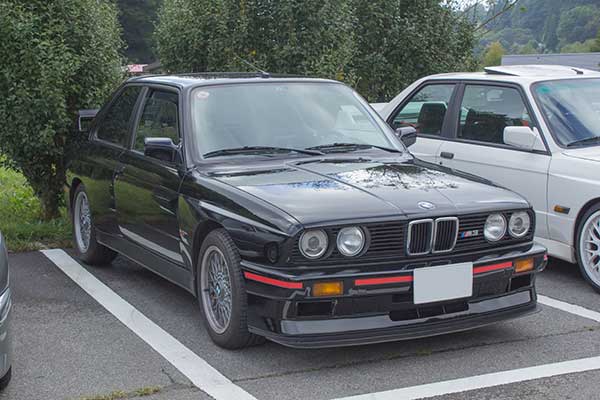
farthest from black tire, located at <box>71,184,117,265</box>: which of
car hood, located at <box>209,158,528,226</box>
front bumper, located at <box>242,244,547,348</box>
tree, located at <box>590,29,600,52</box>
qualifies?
tree, located at <box>590,29,600,52</box>

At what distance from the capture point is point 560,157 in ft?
22.2

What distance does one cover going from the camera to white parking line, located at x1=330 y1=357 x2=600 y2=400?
436 centimetres

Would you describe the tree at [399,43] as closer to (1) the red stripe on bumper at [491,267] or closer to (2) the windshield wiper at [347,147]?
(2) the windshield wiper at [347,147]

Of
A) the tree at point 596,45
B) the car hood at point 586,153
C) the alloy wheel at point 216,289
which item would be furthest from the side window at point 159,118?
the tree at point 596,45

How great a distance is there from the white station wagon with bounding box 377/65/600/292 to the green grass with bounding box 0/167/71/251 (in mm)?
3504

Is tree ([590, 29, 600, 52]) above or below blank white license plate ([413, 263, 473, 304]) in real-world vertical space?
below

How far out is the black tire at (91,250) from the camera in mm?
7176

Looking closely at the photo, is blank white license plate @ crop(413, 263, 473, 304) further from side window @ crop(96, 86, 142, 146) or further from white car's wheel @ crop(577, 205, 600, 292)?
side window @ crop(96, 86, 142, 146)

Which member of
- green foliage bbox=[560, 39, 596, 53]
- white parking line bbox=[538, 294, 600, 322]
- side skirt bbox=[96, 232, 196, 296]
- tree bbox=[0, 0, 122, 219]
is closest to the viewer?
side skirt bbox=[96, 232, 196, 296]

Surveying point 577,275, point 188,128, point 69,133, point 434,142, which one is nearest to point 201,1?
point 69,133

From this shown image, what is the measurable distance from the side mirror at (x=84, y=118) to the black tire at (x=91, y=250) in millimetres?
647

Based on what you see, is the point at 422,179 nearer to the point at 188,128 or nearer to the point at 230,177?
the point at 230,177

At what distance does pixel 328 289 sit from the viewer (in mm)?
4531

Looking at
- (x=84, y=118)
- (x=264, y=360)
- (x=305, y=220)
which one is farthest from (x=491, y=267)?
(x=84, y=118)
